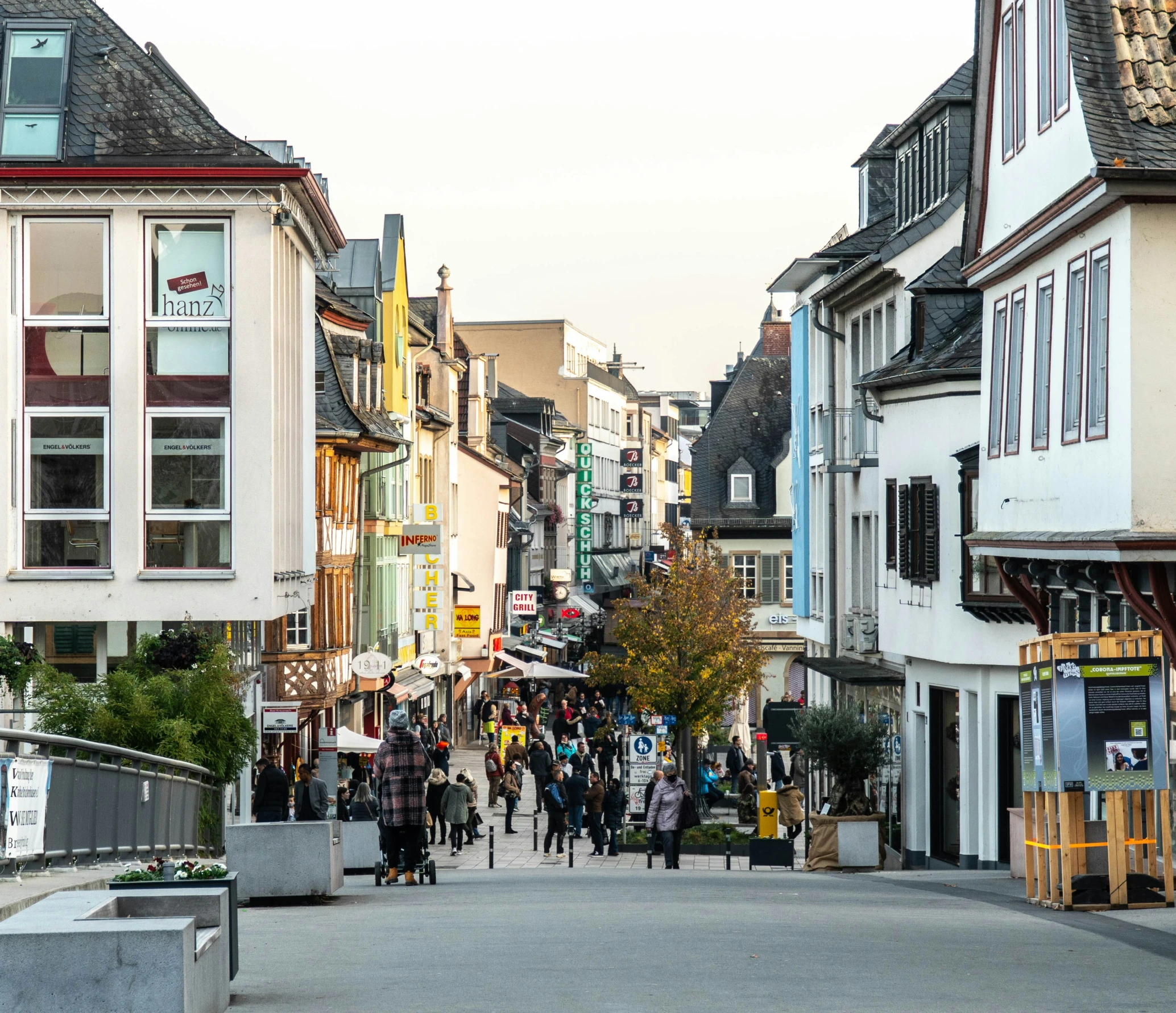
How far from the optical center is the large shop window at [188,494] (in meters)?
27.8

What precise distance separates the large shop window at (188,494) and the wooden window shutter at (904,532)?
34.8 feet

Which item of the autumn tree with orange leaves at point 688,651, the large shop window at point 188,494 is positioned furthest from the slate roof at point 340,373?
the large shop window at point 188,494

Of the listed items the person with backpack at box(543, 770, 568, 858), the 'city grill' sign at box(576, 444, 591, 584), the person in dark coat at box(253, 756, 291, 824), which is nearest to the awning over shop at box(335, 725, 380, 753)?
the person with backpack at box(543, 770, 568, 858)

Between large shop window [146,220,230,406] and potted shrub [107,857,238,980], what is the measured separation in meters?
18.8

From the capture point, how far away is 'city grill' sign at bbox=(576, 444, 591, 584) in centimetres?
10194

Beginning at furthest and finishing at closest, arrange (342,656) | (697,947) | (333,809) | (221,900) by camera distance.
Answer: (342,656), (333,809), (697,947), (221,900)

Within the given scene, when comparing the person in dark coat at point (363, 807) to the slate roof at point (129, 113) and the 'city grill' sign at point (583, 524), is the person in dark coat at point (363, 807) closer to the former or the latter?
the slate roof at point (129, 113)

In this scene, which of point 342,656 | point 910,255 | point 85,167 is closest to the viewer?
point 85,167

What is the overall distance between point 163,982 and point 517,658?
229 ft

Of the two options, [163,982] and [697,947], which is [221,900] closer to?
[163,982]

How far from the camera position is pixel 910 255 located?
31.6 m

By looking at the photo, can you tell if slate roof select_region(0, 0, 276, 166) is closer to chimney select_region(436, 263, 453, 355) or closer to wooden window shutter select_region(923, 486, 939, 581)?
wooden window shutter select_region(923, 486, 939, 581)

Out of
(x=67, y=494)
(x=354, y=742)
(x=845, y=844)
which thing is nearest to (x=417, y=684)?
(x=354, y=742)

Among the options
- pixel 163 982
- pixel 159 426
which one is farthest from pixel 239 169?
pixel 163 982
